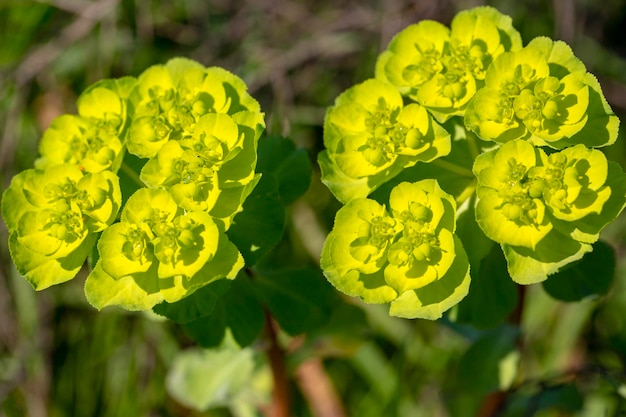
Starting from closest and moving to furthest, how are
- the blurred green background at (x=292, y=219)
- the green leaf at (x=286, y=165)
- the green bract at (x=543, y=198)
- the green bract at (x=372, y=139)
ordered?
1. the green bract at (x=543, y=198)
2. the green bract at (x=372, y=139)
3. the green leaf at (x=286, y=165)
4. the blurred green background at (x=292, y=219)

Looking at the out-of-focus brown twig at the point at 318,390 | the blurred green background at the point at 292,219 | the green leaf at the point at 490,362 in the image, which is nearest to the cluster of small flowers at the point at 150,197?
the blurred green background at the point at 292,219

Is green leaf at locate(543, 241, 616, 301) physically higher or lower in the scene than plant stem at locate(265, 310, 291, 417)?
higher

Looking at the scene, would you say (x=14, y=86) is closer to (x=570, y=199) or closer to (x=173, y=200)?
(x=173, y=200)

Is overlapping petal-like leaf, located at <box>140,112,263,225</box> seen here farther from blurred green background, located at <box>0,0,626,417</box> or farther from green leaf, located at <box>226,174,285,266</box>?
blurred green background, located at <box>0,0,626,417</box>

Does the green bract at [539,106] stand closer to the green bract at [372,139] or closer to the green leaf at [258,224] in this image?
the green bract at [372,139]

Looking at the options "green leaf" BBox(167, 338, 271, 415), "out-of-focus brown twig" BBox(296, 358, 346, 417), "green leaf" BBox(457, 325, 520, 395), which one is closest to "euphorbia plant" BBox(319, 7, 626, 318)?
"green leaf" BBox(457, 325, 520, 395)

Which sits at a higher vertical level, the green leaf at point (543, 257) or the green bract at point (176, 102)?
the green bract at point (176, 102)

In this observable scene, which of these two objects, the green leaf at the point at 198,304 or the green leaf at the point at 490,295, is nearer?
the green leaf at the point at 198,304

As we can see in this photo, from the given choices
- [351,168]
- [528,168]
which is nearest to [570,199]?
[528,168]
